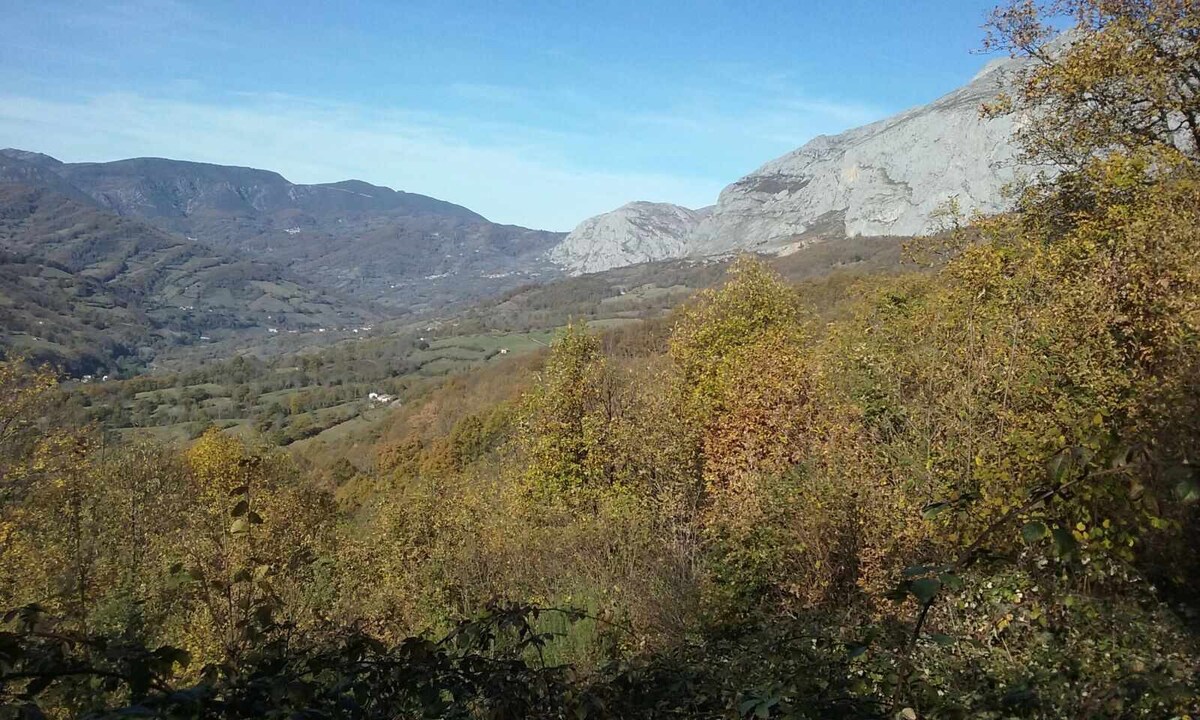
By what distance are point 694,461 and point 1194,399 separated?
14.4m

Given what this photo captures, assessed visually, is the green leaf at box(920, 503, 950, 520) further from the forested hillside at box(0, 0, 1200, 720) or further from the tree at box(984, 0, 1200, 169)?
the tree at box(984, 0, 1200, 169)

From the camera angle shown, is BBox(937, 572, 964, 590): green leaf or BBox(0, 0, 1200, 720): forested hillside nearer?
BBox(937, 572, 964, 590): green leaf

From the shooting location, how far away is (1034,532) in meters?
1.97

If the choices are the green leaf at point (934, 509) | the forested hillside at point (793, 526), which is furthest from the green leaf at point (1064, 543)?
the green leaf at point (934, 509)

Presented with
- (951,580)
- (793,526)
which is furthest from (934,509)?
(793,526)

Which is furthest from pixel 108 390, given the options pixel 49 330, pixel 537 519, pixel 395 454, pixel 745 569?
pixel 745 569

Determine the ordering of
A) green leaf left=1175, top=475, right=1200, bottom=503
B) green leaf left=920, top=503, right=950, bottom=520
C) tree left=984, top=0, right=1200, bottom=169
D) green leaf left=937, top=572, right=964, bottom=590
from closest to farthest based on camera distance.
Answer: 1. green leaf left=1175, top=475, right=1200, bottom=503
2. green leaf left=937, top=572, right=964, bottom=590
3. green leaf left=920, top=503, right=950, bottom=520
4. tree left=984, top=0, right=1200, bottom=169

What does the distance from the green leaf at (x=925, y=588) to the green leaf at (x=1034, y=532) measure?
0.29m

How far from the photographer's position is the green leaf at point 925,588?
2.08 metres

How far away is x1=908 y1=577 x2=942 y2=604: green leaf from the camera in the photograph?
208 cm

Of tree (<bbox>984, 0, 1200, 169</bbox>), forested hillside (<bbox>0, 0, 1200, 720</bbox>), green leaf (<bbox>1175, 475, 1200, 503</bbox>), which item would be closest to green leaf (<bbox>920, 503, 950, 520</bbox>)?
forested hillside (<bbox>0, 0, 1200, 720</bbox>)

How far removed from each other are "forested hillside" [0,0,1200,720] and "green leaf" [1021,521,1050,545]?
0.05 metres

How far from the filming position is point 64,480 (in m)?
24.6

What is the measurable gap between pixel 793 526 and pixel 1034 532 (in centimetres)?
1032
